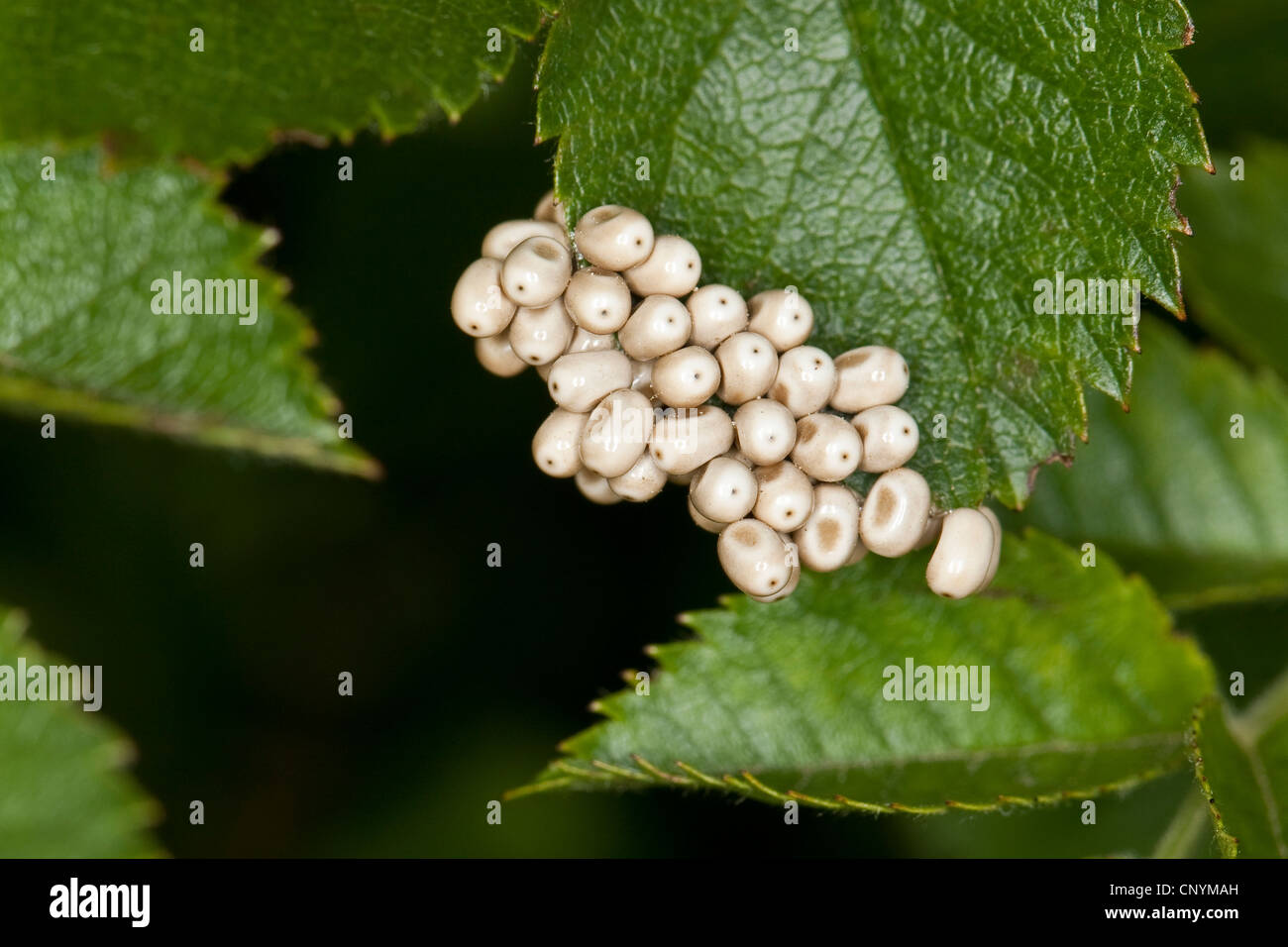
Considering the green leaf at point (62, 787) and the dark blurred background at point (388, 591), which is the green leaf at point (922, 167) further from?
the green leaf at point (62, 787)

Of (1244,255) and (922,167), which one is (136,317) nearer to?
(922,167)

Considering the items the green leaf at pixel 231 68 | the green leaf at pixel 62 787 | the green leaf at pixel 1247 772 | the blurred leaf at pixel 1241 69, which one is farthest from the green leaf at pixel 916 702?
the blurred leaf at pixel 1241 69

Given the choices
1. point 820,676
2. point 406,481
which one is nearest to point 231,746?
point 406,481

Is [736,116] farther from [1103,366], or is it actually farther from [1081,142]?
[1103,366]

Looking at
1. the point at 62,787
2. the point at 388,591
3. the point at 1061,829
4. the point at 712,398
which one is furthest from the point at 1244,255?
the point at 62,787
